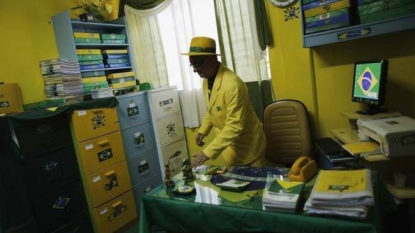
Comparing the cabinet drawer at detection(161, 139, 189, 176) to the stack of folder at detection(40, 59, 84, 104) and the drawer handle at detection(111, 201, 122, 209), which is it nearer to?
the drawer handle at detection(111, 201, 122, 209)

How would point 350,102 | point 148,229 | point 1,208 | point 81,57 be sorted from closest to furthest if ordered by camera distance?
point 148,229 < point 1,208 < point 350,102 < point 81,57

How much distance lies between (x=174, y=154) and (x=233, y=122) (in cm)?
177

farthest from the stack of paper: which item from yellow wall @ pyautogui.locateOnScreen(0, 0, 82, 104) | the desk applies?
yellow wall @ pyautogui.locateOnScreen(0, 0, 82, 104)

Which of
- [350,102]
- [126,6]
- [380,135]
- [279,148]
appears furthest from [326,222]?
[126,6]

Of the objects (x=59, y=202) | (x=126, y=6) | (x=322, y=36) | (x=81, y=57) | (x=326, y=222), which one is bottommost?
(x=59, y=202)

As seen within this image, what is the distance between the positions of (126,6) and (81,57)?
2.74 feet

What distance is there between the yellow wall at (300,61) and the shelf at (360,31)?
253 millimetres

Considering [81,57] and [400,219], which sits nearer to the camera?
[400,219]

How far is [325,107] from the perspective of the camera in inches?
104

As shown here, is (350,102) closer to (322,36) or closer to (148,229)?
(322,36)

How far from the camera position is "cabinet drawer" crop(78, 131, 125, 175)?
254 centimetres

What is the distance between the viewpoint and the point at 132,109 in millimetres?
3008

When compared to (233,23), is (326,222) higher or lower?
lower

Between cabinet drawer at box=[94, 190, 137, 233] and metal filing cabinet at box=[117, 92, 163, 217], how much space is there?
0.11 meters
